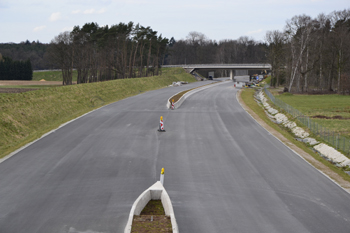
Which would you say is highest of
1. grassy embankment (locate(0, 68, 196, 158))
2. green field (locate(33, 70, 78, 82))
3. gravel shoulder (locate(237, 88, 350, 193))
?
green field (locate(33, 70, 78, 82))

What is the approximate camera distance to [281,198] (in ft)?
44.4

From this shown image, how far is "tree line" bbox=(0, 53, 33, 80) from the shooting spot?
372 feet

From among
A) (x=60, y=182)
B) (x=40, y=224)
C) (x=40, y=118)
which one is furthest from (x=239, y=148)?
(x=40, y=118)

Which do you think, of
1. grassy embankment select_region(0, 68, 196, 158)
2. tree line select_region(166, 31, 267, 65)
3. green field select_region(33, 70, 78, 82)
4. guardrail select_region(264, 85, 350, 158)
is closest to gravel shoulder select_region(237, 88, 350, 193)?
guardrail select_region(264, 85, 350, 158)

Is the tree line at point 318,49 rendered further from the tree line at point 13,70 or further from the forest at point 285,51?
the tree line at point 13,70

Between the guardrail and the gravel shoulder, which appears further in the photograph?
the guardrail

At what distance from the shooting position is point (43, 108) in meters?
34.2

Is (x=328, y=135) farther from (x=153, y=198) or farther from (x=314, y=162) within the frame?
(x=153, y=198)

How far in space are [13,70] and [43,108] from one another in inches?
3671

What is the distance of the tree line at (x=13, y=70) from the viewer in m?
113

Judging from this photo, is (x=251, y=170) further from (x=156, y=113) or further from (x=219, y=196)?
(x=156, y=113)

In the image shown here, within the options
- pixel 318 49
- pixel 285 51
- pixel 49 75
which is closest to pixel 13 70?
pixel 49 75

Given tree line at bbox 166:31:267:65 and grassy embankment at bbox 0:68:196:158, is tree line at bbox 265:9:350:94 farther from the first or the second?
tree line at bbox 166:31:267:65

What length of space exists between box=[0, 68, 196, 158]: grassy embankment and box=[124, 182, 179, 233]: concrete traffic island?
11.0 m
